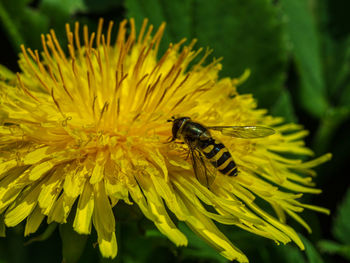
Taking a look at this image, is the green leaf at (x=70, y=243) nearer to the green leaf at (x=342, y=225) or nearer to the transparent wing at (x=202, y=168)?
the transparent wing at (x=202, y=168)

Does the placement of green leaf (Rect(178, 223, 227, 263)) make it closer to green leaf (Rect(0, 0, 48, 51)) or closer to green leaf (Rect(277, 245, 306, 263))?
green leaf (Rect(277, 245, 306, 263))

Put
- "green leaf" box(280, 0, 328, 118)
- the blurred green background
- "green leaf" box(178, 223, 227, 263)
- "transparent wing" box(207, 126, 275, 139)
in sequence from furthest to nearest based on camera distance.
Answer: "green leaf" box(280, 0, 328, 118), the blurred green background, "green leaf" box(178, 223, 227, 263), "transparent wing" box(207, 126, 275, 139)

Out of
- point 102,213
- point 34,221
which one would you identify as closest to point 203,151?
point 102,213

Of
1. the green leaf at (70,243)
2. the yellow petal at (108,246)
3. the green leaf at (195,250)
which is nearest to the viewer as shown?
the yellow petal at (108,246)

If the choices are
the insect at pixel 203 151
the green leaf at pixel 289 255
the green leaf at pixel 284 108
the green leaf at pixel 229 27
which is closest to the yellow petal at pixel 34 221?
the insect at pixel 203 151

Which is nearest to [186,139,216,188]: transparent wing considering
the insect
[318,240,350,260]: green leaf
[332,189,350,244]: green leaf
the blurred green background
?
the insect
